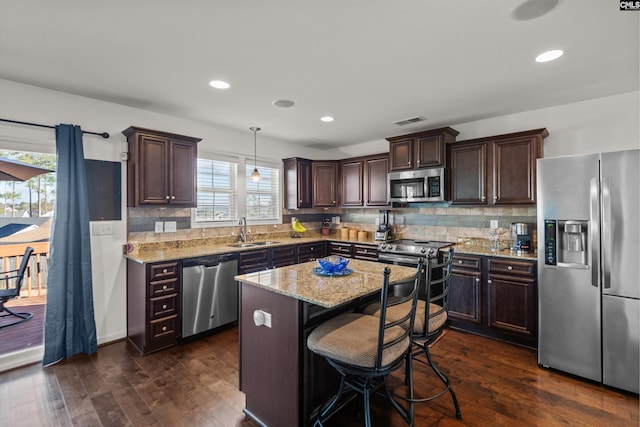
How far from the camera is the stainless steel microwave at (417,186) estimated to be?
3961mm

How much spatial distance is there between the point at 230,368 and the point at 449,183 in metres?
3.34

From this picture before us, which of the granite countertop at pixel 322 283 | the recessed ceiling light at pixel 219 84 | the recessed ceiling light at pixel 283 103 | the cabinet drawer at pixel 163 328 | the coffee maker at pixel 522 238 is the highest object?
the recessed ceiling light at pixel 283 103

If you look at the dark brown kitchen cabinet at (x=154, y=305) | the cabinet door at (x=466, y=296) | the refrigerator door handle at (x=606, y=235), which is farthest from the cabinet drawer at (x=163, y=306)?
the refrigerator door handle at (x=606, y=235)

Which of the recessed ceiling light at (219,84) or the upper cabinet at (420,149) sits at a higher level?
the recessed ceiling light at (219,84)

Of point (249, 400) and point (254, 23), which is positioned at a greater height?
point (254, 23)

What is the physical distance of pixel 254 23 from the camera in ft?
6.32

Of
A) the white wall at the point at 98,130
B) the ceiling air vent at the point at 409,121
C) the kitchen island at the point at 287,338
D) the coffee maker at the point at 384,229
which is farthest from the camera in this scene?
the coffee maker at the point at 384,229

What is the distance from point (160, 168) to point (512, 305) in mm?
4116

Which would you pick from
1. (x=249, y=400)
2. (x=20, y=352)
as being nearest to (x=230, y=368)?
(x=249, y=400)

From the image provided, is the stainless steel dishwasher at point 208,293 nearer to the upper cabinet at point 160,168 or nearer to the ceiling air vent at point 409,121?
the upper cabinet at point 160,168

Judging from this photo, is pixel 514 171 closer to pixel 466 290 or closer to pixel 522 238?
pixel 522 238

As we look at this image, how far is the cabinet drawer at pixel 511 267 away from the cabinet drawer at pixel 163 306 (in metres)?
3.44

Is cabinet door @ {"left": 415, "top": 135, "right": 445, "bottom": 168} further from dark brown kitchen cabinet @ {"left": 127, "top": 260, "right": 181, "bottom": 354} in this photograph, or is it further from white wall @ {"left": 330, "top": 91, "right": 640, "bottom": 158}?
dark brown kitchen cabinet @ {"left": 127, "top": 260, "right": 181, "bottom": 354}

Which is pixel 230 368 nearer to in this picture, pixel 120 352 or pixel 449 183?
pixel 120 352
